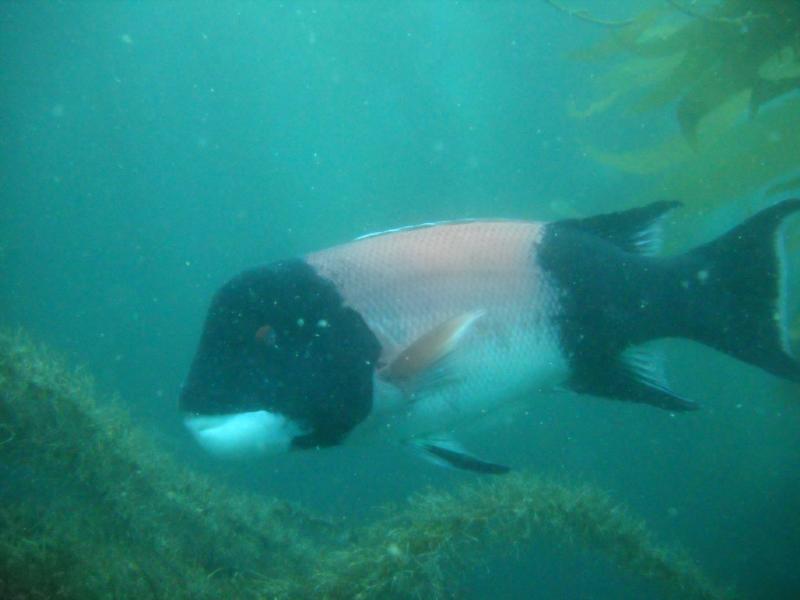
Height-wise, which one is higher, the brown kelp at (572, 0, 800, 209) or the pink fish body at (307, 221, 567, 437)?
the brown kelp at (572, 0, 800, 209)

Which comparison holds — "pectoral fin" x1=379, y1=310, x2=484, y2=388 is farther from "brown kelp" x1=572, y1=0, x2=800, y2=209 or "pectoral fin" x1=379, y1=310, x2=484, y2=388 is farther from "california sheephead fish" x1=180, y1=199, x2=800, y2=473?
"brown kelp" x1=572, y1=0, x2=800, y2=209

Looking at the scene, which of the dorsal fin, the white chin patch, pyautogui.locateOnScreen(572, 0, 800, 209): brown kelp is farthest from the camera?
pyautogui.locateOnScreen(572, 0, 800, 209): brown kelp

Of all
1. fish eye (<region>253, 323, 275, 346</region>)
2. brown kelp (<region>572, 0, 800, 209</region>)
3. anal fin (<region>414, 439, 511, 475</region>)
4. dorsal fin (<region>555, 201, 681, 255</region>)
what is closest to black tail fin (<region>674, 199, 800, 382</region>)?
dorsal fin (<region>555, 201, 681, 255</region>)

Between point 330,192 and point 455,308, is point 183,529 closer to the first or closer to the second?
point 455,308

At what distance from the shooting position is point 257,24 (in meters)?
46.8

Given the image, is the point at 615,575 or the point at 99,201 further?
the point at 99,201

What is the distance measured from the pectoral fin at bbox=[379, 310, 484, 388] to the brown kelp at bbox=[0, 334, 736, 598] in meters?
1.52

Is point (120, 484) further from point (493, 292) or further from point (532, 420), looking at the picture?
point (532, 420)

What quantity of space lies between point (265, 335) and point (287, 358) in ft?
0.42

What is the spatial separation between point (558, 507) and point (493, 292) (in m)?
2.20

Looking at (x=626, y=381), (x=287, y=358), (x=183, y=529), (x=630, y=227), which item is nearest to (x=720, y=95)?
(x=630, y=227)

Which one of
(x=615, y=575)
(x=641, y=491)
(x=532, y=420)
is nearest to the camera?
(x=615, y=575)

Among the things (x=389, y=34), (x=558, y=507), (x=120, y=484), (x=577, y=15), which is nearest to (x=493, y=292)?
(x=558, y=507)

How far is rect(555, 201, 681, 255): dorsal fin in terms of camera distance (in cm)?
240
